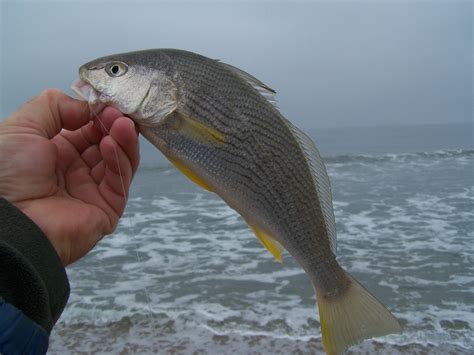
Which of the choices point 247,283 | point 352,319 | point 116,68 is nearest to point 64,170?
point 116,68

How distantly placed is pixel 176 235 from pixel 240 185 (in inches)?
311

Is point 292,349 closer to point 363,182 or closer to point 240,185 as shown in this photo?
point 240,185

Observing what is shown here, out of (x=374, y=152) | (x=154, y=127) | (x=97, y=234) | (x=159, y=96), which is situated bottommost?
(x=374, y=152)

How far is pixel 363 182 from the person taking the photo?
16.2m

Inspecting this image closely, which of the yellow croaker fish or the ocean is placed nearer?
the yellow croaker fish

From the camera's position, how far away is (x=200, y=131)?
81.1 inches

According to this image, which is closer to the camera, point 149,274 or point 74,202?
point 74,202

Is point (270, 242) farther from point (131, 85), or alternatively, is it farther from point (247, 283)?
point (247, 283)

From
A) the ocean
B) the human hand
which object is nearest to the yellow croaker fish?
the human hand

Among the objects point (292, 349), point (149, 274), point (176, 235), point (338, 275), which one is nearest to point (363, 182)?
point (176, 235)

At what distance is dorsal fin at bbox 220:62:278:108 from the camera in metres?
2.12

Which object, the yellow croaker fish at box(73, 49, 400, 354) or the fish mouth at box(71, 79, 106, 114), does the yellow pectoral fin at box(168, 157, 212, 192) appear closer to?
the yellow croaker fish at box(73, 49, 400, 354)

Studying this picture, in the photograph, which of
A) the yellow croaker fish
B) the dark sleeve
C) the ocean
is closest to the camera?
the dark sleeve

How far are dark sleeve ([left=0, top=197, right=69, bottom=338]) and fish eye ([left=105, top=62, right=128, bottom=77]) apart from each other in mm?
816
